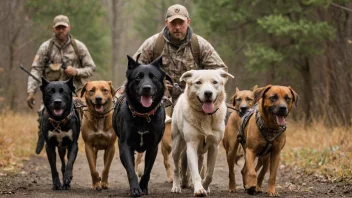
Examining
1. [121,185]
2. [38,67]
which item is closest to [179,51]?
[121,185]

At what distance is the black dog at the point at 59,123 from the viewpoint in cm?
815

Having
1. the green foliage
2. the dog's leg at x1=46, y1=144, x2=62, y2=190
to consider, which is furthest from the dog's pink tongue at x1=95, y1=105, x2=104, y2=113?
the green foliage

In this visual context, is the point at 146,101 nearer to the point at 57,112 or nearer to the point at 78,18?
the point at 57,112

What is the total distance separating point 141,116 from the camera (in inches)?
284

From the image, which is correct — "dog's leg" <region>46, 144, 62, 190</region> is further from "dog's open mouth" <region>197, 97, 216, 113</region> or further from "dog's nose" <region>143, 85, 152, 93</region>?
"dog's open mouth" <region>197, 97, 216, 113</region>

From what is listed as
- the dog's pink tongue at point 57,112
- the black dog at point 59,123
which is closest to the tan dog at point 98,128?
the black dog at point 59,123

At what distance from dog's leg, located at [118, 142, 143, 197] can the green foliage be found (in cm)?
1959

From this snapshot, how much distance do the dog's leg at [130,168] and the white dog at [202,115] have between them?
26.2 inches

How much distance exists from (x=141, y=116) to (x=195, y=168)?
90cm

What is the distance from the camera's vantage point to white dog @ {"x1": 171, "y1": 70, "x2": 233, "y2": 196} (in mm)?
7109

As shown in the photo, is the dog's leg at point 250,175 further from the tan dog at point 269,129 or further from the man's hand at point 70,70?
the man's hand at point 70,70

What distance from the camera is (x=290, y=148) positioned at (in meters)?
13.5

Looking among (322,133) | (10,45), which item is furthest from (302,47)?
(10,45)

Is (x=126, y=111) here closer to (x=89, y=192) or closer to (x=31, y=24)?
(x=89, y=192)
